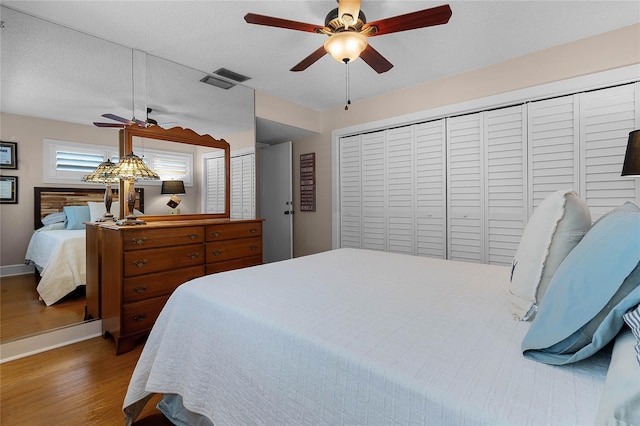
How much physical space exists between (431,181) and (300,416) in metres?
3.12

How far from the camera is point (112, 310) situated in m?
2.28

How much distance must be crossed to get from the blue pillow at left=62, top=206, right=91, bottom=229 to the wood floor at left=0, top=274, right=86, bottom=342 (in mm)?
466

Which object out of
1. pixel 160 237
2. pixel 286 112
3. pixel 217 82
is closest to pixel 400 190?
pixel 286 112

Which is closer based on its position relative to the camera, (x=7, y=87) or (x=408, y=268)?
(x=408, y=268)

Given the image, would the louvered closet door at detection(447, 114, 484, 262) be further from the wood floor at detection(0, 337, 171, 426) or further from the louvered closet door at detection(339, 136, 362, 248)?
the wood floor at detection(0, 337, 171, 426)

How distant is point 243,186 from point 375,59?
2115mm

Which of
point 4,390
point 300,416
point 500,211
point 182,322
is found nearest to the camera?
point 300,416

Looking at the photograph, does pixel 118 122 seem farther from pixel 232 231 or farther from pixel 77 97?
pixel 232 231

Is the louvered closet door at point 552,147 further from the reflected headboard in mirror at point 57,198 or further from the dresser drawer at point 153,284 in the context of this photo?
the reflected headboard in mirror at point 57,198

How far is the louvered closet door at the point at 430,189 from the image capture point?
340 cm

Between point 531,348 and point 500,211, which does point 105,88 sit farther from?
point 500,211

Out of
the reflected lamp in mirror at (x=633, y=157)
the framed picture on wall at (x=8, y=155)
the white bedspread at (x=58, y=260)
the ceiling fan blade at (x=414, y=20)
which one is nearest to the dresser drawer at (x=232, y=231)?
the white bedspread at (x=58, y=260)

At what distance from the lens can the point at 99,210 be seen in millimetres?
2555

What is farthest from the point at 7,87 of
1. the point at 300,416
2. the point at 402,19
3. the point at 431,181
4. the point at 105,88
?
the point at 431,181
